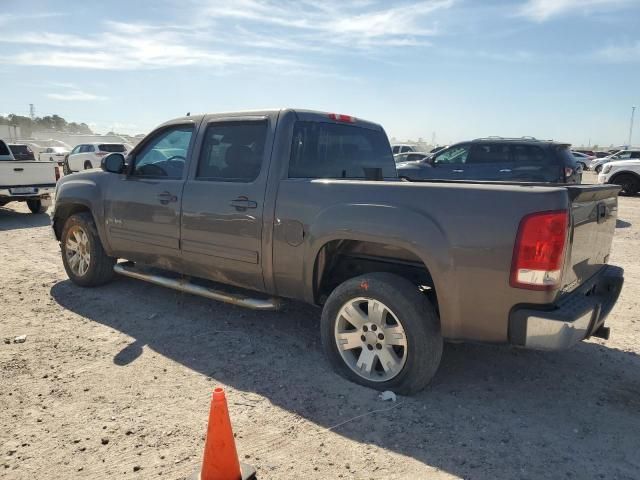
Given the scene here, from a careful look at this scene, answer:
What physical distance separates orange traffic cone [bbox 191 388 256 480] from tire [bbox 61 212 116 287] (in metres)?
3.70

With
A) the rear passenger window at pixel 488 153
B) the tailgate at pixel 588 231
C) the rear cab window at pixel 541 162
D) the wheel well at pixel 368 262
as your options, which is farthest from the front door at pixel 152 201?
the rear passenger window at pixel 488 153

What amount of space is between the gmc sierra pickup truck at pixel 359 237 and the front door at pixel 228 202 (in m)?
0.01

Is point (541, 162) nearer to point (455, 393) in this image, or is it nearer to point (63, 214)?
point (455, 393)

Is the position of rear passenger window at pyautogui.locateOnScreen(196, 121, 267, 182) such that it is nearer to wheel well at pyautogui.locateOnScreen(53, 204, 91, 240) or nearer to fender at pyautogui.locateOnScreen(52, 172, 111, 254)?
fender at pyautogui.locateOnScreen(52, 172, 111, 254)

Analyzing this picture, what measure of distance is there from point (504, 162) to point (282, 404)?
9.61 meters

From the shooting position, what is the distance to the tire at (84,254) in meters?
5.38

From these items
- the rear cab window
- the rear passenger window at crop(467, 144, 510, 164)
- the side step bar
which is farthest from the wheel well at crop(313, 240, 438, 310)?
the rear passenger window at crop(467, 144, 510, 164)

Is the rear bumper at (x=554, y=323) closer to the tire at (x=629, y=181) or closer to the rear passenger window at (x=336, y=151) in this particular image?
the rear passenger window at (x=336, y=151)

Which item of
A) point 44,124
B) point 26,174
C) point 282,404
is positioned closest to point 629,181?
point 282,404

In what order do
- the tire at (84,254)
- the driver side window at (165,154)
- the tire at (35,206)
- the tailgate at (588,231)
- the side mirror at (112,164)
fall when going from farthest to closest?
the tire at (35,206) < the tire at (84,254) < the side mirror at (112,164) < the driver side window at (165,154) < the tailgate at (588,231)

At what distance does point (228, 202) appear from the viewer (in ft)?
13.0

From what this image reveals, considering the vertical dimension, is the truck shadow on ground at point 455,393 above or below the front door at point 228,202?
below

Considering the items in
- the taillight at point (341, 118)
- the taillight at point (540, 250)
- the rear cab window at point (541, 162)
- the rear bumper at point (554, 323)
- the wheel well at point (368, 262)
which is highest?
the taillight at point (341, 118)

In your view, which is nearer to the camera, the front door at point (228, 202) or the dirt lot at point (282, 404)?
the dirt lot at point (282, 404)
